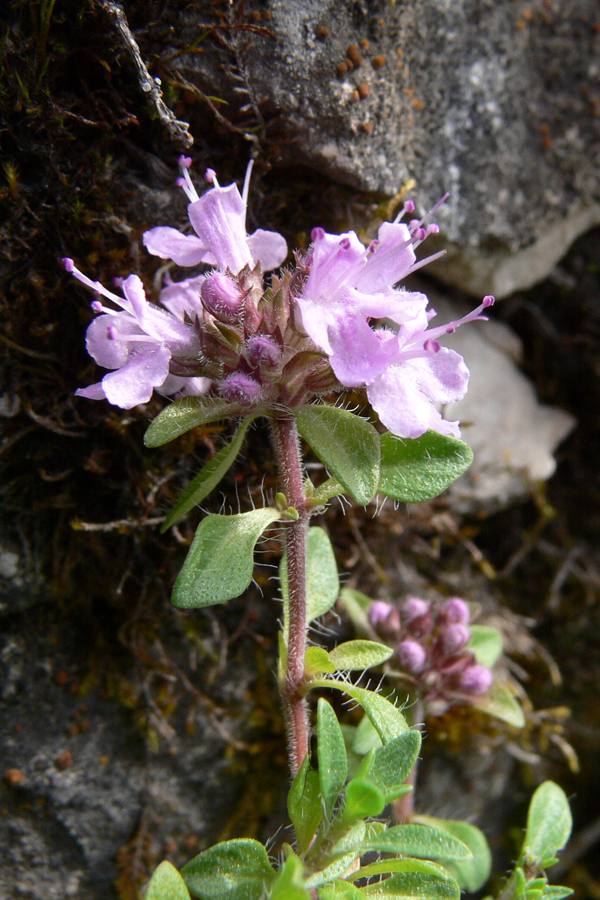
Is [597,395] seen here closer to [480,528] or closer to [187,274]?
[480,528]

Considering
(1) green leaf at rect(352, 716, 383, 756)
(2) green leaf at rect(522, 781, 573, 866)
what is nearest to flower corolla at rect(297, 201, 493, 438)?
(1) green leaf at rect(352, 716, 383, 756)

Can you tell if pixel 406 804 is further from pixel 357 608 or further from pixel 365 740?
pixel 357 608

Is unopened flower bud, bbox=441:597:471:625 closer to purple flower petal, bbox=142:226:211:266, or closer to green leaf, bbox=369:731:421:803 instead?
green leaf, bbox=369:731:421:803

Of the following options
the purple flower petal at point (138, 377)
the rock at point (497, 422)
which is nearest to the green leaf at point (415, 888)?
the purple flower petal at point (138, 377)

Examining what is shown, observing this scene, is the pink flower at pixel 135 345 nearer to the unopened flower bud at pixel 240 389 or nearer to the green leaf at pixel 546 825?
the unopened flower bud at pixel 240 389

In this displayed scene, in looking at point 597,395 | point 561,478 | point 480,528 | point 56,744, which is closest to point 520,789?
point 480,528

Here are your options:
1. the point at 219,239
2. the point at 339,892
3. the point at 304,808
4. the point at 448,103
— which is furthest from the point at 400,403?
the point at 448,103

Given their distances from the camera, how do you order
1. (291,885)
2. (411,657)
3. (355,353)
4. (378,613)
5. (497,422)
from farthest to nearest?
1. (497,422)
2. (378,613)
3. (411,657)
4. (355,353)
5. (291,885)
